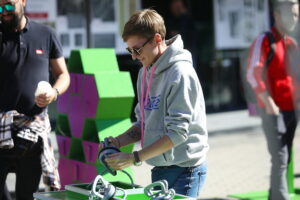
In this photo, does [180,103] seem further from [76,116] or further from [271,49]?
[271,49]

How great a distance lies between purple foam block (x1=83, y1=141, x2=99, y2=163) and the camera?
614 centimetres

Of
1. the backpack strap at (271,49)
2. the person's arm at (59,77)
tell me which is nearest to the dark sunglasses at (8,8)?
the person's arm at (59,77)

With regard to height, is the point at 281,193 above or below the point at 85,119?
below

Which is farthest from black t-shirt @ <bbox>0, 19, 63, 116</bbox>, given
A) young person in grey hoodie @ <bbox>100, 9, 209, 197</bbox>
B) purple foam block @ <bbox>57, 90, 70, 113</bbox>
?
purple foam block @ <bbox>57, 90, 70, 113</bbox>

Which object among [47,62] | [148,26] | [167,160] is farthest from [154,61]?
[47,62]

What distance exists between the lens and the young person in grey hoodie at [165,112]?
3715 mm

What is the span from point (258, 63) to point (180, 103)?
2.83m

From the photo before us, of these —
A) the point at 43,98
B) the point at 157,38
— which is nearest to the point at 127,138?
the point at 157,38

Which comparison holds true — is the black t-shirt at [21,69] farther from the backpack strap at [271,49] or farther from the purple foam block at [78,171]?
the backpack strap at [271,49]

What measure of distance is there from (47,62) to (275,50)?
2.33 meters

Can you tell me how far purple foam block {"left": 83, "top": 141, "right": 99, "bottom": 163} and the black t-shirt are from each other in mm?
1282

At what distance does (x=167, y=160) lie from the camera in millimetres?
3924

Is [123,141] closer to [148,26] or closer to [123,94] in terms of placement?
[148,26]

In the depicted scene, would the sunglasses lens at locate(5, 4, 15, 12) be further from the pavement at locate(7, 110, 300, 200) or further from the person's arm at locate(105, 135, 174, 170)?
the pavement at locate(7, 110, 300, 200)
